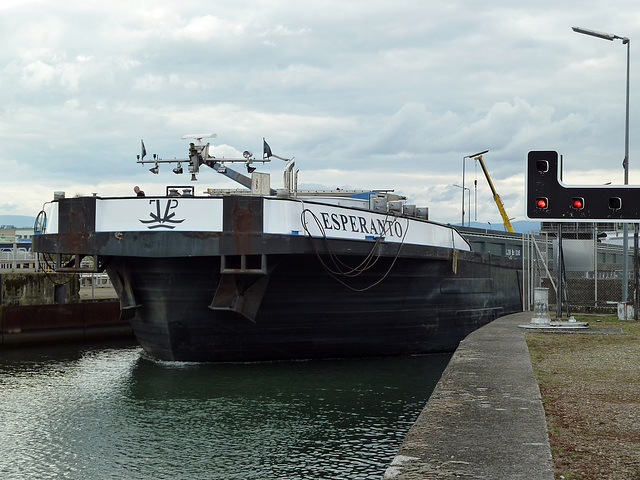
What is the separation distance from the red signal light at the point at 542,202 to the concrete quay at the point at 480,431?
6.65 m

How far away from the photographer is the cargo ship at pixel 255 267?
43.5 feet

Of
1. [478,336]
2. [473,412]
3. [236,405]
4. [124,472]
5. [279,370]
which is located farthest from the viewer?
[279,370]

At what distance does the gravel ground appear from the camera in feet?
16.0

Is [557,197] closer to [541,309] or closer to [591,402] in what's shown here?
[541,309]

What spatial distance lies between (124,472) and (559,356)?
622 centimetres

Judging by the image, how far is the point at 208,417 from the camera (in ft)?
35.5

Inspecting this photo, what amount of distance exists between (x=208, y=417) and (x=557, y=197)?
28.8ft

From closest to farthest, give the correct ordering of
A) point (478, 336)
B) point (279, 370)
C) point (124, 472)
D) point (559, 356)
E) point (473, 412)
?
point (473, 412) → point (124, 472) → point (559, 356) → point (478, 336) → point (279, 370)

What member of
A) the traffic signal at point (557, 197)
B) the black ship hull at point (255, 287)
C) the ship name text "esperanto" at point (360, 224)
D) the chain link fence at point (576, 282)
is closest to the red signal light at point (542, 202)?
the traffic signal at point (557, 197)

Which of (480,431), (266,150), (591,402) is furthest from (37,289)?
(480,431)

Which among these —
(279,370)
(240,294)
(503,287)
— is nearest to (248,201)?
(240,294)

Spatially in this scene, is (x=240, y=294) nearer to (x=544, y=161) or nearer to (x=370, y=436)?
(x=370, y=436)

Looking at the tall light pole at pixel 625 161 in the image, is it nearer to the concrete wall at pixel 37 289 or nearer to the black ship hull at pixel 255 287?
the black ship hull at pixel 255 287

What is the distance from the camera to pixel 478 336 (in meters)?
13.1
